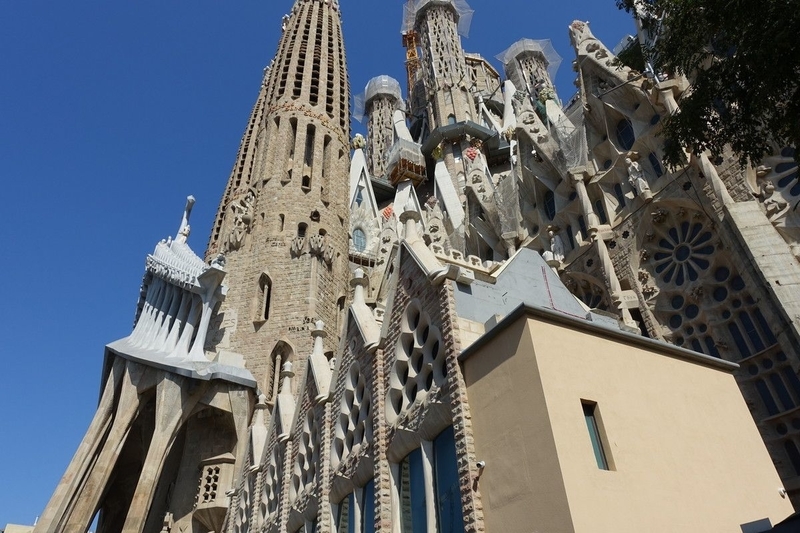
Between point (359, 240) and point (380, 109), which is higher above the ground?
point (380, 109)

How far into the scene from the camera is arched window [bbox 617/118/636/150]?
1538 centimetres

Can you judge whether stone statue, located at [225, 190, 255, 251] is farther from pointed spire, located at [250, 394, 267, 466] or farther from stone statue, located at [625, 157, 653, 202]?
stone statue, located at [625, 157, 653, 202]

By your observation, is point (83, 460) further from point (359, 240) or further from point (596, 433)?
point (359, 240)

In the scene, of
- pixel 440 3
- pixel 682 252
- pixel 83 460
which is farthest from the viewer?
pixel 440 3

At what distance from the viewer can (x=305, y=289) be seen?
18547mm

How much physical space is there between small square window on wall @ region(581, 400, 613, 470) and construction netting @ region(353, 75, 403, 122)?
4655cm

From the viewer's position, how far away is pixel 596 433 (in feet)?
19.6

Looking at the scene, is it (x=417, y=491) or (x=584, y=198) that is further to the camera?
(x=584, y=198)

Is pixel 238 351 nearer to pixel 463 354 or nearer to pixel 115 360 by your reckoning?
pixel 115 360

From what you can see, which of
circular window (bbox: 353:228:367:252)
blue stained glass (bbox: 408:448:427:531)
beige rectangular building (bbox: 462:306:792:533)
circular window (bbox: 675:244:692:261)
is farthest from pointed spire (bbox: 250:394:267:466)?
circular window (bbox: 353:228:367:252)

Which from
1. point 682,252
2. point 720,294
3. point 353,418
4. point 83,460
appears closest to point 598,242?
point 682,252

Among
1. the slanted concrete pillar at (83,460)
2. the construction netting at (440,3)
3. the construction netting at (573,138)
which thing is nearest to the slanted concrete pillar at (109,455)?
the slanted concrete pillar at (83,460)

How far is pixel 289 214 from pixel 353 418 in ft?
39.3

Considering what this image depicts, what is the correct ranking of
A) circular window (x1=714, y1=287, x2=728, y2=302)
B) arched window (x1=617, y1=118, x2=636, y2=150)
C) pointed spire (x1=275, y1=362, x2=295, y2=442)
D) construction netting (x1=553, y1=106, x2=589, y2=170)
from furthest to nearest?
construction netting (x1=553, y1=106, x2=589, y2=170) → arched window (x1=617, y1=118, x2=636, y2=150) → pointed spire (x1=275, y1=362, x2=295, y2=442) → circular window (x1=714, y1=287, x2=728, y2=302)
